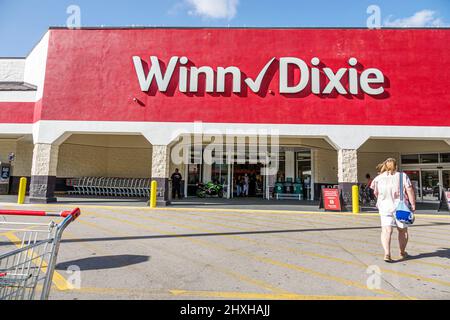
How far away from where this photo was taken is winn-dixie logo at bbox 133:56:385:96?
12.8m

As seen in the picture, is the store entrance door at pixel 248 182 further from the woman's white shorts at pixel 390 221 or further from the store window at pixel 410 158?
the woman's white shorts at pixel 390 221

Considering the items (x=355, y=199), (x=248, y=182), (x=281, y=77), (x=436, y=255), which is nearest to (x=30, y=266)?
(x=436, y=255)

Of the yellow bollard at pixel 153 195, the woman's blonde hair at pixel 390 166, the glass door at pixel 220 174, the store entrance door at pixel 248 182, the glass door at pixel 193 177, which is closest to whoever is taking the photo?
the woman's blonde hair at pixel 390 166

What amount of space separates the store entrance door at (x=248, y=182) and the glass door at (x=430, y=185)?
10.5 meters

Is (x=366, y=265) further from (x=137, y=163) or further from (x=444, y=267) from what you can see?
(x=137, y=163)

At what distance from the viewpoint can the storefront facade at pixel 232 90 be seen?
12664mm

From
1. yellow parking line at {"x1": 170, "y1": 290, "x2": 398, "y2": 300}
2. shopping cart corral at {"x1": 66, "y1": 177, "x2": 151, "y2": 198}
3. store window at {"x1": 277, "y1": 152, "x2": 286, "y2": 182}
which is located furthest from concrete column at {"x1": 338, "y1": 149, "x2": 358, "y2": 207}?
shopping cart corral at {"x1": 66, "y1": 177, "x2": 151, "y2": 198}

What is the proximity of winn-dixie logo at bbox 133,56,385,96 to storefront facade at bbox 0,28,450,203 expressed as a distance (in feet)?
0.16

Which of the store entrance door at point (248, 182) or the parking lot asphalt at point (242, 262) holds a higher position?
the store entrance door at point (248, 182)

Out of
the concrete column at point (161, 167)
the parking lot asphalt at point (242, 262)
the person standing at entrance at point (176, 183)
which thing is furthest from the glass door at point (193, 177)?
the parking lot asphalt at point (242, 262)

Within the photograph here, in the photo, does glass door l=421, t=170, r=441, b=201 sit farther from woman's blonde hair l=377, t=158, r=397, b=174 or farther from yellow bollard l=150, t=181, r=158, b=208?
yellow bollard l=150, t=181, r=158, b=208

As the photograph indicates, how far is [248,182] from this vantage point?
774 inches

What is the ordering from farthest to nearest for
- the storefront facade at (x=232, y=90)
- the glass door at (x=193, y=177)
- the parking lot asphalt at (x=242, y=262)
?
the glass door at (x=193, y=177)
the storefront facade at (x=232, y=90)
the parking lot asphalt at (x=242, y=262)
